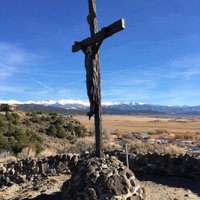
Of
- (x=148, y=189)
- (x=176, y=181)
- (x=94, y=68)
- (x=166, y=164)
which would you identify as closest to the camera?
(x=94, y=68)

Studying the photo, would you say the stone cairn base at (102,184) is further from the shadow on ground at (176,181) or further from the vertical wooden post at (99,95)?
the shadow on ground at (176,181)

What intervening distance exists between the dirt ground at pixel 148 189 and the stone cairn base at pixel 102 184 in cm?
204

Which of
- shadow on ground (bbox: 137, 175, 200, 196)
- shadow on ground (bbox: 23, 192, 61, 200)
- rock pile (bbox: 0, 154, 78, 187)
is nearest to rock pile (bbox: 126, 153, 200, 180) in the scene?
shadow on ground (bbox: 137, 175, 200, 196)

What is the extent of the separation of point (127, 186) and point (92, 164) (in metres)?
1.05

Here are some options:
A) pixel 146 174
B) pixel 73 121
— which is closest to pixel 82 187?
pixel 146 174

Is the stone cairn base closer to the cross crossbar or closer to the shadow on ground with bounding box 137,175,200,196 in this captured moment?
the cross crossbar

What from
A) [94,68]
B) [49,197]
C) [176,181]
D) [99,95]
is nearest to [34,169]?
[49,197]

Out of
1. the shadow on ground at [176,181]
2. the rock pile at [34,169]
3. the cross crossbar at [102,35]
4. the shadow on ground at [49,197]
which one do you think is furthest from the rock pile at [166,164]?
the cross crossbar at [102,35]

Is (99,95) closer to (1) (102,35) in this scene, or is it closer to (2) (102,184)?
(1) (102,35)

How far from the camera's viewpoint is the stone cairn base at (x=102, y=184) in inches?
413

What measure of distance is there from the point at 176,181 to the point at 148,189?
1.56 meters

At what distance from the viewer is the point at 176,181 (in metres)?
15.1

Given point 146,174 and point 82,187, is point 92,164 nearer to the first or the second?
point 82,187

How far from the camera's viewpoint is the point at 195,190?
1416 centimetres
